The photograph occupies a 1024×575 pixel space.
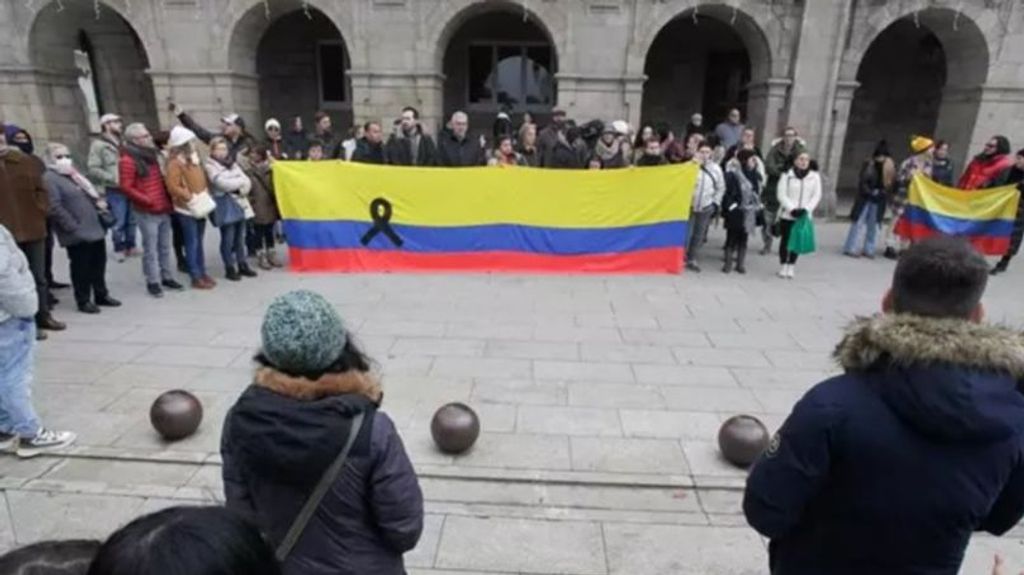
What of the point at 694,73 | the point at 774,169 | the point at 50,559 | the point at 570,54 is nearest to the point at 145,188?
the point at 50,559

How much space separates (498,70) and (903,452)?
1689 centimetres

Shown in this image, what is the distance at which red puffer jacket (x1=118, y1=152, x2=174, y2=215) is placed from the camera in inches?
274

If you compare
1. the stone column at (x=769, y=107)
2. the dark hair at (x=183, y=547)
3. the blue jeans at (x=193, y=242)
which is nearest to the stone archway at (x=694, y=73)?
the stone column at (x=769, y=107)

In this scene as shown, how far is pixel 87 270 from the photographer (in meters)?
6.86

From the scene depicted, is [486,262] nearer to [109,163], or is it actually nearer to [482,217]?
[482,217]

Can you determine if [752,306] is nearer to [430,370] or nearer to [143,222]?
[430,370]

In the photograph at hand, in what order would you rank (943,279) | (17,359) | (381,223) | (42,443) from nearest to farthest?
(943,279) → (17,359) → (42,443) → (381,223)

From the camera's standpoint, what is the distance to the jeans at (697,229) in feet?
29.1

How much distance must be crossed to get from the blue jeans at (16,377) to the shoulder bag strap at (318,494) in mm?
3146

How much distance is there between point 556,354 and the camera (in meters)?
5.93

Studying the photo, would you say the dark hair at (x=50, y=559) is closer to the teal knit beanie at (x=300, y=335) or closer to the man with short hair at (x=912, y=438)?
the teal knit beanie at (x=300, y=335)

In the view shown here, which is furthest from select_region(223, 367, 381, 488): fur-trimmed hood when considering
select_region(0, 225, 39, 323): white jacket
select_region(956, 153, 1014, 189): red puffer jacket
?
select_region(956, 153, 1014, 189): red puffer jacket

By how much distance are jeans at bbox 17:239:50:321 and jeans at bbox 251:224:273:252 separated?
2750mm

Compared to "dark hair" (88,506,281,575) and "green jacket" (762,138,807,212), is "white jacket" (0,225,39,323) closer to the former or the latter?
"dark hair" (88,506,281,575)
